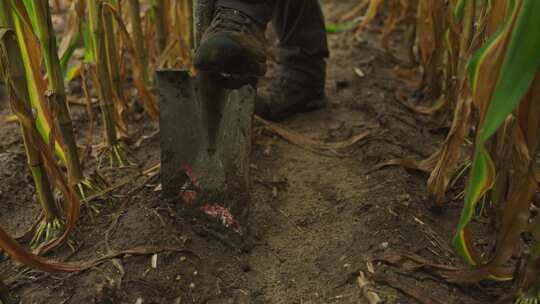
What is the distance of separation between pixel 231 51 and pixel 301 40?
0.63 m

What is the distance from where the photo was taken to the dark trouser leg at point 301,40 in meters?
1.74

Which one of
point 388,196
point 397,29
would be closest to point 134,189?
point 388,196

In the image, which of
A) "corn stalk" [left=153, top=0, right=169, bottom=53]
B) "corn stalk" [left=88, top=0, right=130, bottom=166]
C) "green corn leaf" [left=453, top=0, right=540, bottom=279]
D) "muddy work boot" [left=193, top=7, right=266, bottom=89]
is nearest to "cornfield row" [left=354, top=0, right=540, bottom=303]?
"green corn leaf" [left=453, top=0, right=540, bottom=279]

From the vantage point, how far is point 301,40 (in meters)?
1.80

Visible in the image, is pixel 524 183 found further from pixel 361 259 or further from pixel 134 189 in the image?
pixel 134 189

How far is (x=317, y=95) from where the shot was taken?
189cm

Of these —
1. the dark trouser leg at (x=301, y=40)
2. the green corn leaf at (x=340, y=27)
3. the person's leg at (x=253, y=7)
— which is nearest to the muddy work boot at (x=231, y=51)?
the person's leg at (x=253, y=7)

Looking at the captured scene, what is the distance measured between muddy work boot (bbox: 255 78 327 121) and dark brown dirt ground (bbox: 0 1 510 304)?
0.46 ft

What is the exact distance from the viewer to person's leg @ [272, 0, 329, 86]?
1.74m

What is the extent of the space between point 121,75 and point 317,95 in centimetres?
68

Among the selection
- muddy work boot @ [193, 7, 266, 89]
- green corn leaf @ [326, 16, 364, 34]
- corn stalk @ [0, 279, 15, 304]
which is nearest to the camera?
corn stalk @ [0, 279, 15, 304]

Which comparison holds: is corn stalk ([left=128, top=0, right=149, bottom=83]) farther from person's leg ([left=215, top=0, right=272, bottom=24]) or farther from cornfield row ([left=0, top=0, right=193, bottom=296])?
person's leg ([left=215, top=0, right=272, bottom=24])

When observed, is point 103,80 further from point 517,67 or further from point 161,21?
point 517,67

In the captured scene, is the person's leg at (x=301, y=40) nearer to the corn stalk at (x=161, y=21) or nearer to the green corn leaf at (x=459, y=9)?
the corn stalk at (x=161, y=21)
